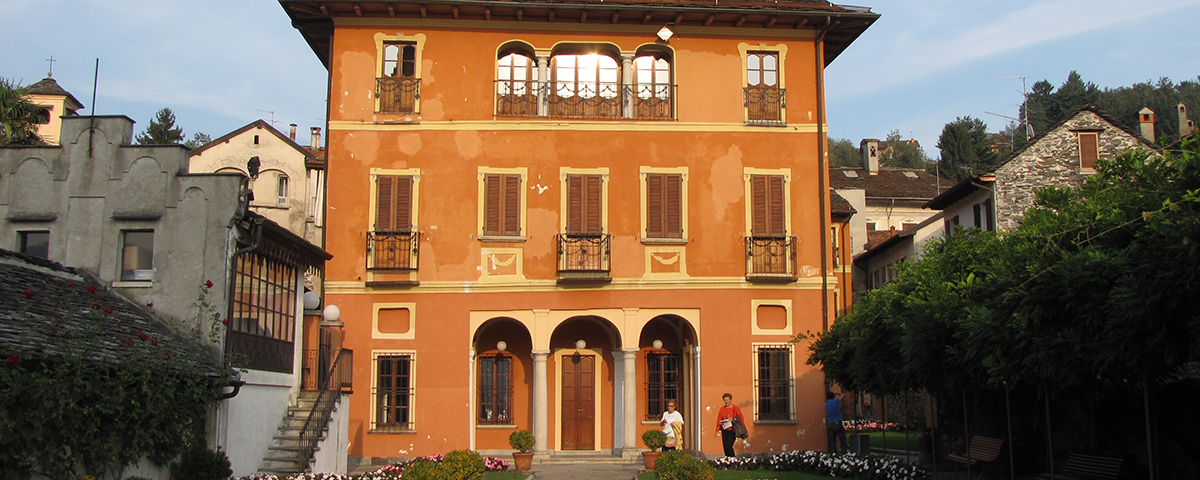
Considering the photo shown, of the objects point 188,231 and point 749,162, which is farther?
point 749,162

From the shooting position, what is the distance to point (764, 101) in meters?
25.2

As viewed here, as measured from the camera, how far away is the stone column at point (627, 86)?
25047 mm

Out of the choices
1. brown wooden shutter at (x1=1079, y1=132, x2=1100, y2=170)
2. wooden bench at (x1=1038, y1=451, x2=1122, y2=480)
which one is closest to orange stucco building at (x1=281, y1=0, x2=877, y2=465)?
brown wooden shutter at (x1=1079, y1=132, x2=1100, y2=170)

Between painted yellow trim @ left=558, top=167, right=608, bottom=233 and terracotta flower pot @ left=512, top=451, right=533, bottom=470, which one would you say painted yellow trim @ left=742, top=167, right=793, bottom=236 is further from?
terracotta flower pot @ left=512, top=451, right=533, bottom=470

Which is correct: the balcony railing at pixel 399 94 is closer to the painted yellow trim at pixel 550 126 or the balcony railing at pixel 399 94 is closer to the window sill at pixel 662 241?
the painted yellow trim at pixel 550 126

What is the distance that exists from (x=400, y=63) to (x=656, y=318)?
8.87 metres

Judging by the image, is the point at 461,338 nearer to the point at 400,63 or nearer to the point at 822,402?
the point at 400,63

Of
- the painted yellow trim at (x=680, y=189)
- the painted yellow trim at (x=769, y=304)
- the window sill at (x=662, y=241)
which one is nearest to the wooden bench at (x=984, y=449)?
the painted yellow trim at (x=769, y=304)

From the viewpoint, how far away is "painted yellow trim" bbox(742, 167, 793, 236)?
24594mm

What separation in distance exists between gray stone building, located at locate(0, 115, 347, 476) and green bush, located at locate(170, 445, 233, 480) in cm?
56

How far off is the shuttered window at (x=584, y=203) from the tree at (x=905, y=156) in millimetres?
62360

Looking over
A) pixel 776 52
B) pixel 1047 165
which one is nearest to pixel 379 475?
pixel 776 52

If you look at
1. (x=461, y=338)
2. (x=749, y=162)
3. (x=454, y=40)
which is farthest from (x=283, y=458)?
(x=749, y=162)

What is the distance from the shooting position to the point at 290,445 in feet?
61.1
